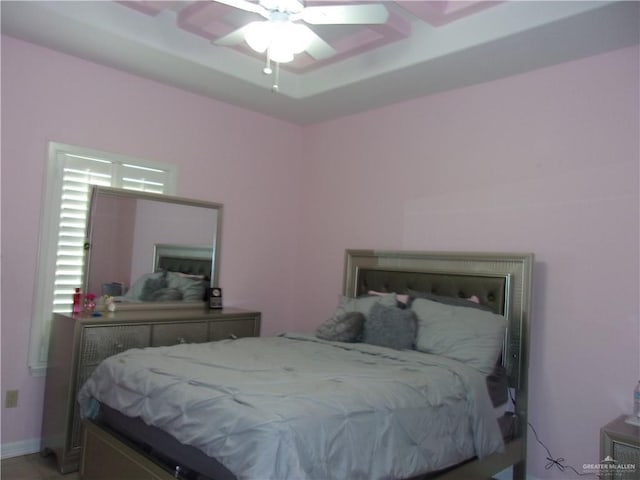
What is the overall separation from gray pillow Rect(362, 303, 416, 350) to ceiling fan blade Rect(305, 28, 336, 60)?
1.54 m

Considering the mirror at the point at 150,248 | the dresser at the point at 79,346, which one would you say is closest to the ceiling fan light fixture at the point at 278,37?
the mirror at the point at 150,248

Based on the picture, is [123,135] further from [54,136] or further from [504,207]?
[504,207]

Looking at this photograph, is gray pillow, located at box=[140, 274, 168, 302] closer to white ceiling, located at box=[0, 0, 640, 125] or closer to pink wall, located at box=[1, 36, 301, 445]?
pink wall, located at box=[1, 36, 301, 445]

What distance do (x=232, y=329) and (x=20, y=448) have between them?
1.48m

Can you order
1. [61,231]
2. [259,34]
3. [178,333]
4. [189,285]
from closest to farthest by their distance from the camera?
[259,34]
[61,231]
[178,333]
[189,285]

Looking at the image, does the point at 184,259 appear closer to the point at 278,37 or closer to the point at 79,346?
the point at 79,346

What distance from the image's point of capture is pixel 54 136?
3219 mm

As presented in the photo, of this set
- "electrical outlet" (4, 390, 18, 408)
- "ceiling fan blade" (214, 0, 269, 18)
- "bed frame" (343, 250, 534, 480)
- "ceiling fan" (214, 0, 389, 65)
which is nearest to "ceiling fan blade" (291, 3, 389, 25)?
"ceiling fan" (214, 0, 389, 65)

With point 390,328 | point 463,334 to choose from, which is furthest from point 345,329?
point 463,334

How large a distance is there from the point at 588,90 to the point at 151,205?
2.97 m

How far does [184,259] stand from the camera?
151 inches

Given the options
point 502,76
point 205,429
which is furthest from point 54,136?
point 502,76

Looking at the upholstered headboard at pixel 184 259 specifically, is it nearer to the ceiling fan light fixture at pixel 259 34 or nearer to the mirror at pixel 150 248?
the mirror at pixel 150 248

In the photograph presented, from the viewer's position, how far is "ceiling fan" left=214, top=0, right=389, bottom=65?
7.45ft
